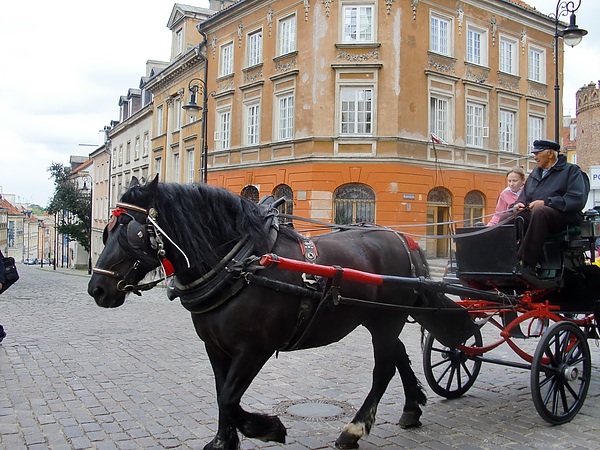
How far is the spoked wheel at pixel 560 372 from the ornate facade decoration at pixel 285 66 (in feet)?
63.6

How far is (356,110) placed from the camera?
2152 cm

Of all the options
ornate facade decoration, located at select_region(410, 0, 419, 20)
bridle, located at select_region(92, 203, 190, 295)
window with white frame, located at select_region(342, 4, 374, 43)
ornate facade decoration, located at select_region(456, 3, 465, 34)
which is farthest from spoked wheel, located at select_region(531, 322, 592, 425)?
ornate facade decoration, located at select_region(456, 3, 465, 34)

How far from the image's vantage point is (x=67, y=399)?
5.49m

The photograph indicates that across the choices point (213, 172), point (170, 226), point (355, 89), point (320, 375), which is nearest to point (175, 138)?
point (213, 172)

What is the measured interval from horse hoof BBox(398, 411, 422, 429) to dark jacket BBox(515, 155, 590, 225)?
232cm

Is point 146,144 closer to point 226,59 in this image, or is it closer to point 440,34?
point 226,59

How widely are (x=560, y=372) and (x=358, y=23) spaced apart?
19116mm

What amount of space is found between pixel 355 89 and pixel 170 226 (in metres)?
18.9

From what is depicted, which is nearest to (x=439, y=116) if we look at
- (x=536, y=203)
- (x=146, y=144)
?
(x=536, y=203)

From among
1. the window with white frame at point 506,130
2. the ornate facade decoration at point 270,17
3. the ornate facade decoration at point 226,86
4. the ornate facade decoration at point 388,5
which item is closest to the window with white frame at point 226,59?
the ornate facade decoration at point 226,86

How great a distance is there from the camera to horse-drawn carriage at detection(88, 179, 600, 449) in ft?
11.7

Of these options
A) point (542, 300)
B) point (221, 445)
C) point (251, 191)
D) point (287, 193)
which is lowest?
point (221, 445)

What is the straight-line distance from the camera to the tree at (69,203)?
158ft

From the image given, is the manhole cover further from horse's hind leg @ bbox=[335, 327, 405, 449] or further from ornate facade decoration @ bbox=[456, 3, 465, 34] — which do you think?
ornate facade decoration @ bbox=[456, 3, 465, 34]
